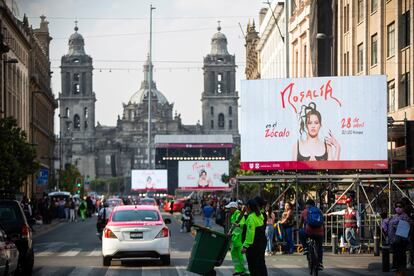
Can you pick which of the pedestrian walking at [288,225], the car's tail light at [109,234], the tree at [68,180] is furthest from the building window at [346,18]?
the tree at [68,180]

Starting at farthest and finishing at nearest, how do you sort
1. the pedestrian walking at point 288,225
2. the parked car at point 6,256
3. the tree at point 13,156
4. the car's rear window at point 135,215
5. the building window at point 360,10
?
the tree at point 13,156 < the building window at point 360,10 < the pedestrian walking at point 288,225 < the car's rear window at point 135,215 < the parked car at point 6,256

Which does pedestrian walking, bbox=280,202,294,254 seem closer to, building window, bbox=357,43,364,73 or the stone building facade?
building window, bbox=357,43,364,73

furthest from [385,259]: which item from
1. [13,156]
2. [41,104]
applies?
[41,104]

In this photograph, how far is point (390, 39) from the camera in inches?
1859

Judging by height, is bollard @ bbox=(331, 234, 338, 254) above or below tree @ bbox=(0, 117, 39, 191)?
below

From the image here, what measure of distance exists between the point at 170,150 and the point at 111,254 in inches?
6371

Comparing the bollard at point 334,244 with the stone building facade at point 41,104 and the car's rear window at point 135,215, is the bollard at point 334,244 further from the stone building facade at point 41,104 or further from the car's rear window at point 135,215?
the stone building facade at point 41,104

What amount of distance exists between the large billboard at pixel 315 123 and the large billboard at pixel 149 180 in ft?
237

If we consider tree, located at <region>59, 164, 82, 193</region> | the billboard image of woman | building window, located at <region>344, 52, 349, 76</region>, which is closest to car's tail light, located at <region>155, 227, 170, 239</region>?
Answer: the billboard image of woman

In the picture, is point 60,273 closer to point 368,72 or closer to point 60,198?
point 368,72

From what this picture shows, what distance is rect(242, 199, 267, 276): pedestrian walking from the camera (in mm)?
19453

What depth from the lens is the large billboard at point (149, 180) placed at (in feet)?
375

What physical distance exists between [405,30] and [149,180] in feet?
237

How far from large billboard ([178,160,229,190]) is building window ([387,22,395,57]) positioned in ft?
161
